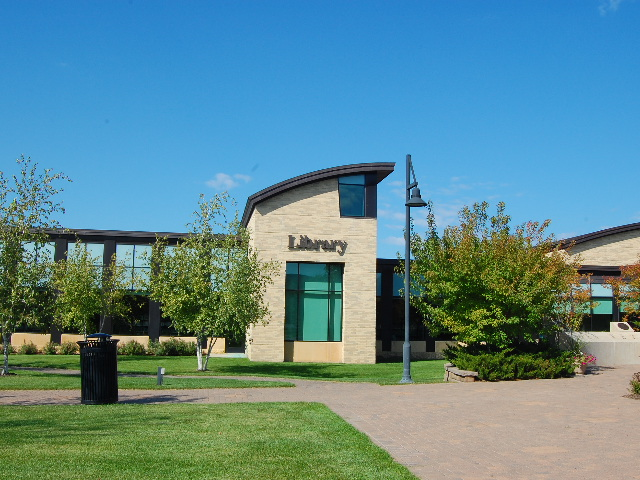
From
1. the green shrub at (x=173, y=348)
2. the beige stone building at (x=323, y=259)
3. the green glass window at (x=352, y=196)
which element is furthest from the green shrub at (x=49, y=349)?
the green glass window at (x=352, y=196)

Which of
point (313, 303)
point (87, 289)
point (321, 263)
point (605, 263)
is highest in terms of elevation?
point (605, 263)

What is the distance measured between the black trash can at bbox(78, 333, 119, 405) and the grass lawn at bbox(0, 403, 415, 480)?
0.70m

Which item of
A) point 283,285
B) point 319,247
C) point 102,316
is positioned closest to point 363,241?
point 319,247

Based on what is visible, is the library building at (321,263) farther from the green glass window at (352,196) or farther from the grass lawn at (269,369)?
the grass lawn at (269,369)

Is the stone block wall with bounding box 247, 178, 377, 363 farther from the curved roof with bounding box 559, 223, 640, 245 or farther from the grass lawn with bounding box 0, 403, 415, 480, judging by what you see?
→ the grass lawn with bounding box 0, 403, 415, 480

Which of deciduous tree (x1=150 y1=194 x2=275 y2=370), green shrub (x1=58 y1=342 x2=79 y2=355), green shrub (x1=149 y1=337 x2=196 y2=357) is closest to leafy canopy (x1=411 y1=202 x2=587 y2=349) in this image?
deciduous tree (x1=150 y1=194 x2=275 y2=370)

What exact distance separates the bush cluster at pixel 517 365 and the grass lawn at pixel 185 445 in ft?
27.2

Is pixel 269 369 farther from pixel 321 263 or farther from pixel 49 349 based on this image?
pixel 49 349

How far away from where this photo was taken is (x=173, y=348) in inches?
1407

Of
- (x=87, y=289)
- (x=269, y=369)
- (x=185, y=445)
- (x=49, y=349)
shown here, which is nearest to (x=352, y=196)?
(x=269, y=369)

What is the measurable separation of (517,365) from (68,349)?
24139 millimetres

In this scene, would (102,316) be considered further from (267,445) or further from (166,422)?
(267,445)

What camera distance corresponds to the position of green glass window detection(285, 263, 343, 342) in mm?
32688

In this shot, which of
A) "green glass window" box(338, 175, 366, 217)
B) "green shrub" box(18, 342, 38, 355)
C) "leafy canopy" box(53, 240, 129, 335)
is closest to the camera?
"leafy canopy" box(53, 240, 129, 335)
